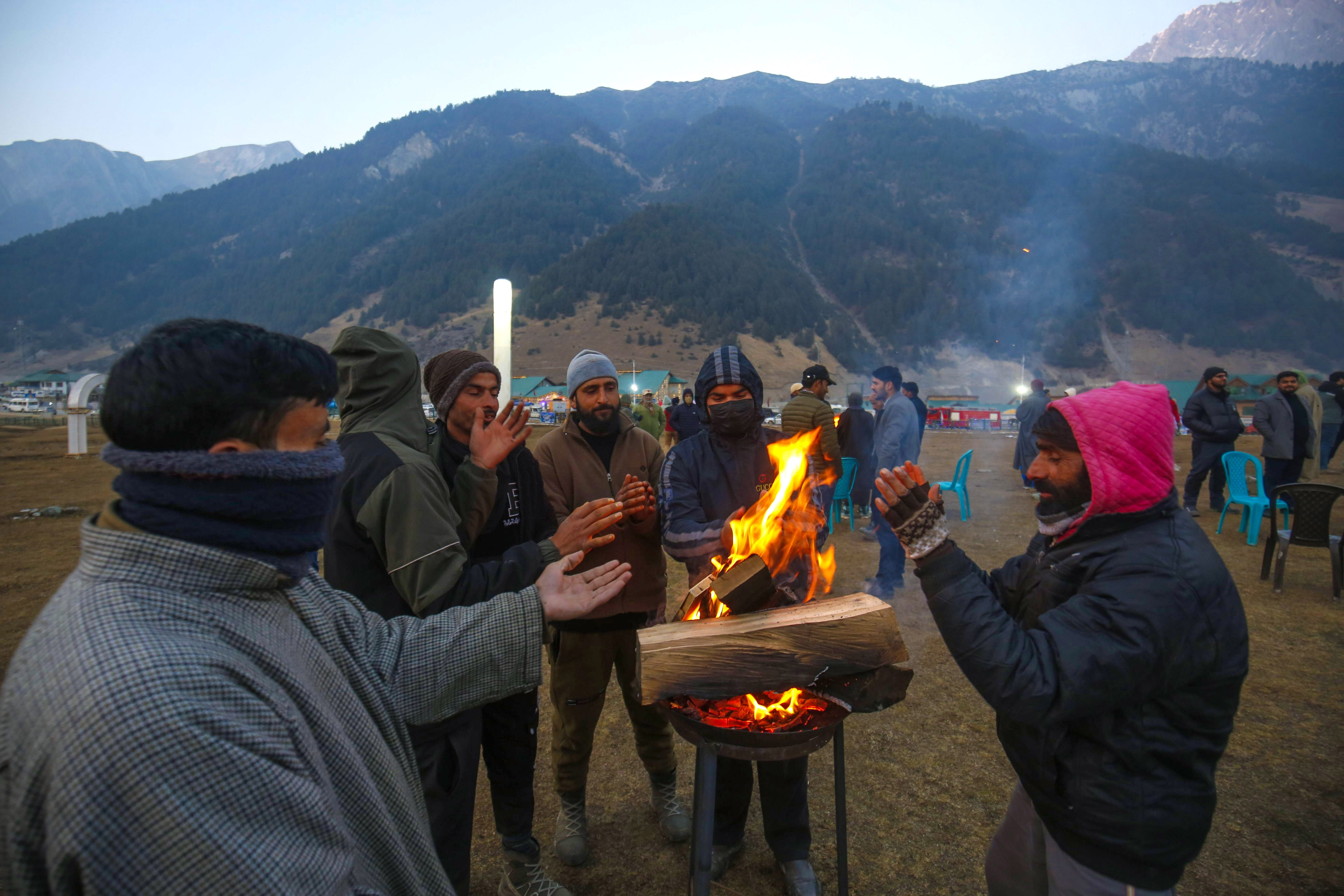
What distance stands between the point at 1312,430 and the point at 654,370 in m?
48.6

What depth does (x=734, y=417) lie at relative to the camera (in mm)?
3100

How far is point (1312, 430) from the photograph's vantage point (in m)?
8.55

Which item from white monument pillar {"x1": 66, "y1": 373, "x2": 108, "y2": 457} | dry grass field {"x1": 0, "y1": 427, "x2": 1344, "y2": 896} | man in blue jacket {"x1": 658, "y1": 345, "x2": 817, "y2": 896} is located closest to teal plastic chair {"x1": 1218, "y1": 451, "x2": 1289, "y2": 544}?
dry grass field {"x1": 0, "y1": 427, "x2": 1344, "y2": 896}

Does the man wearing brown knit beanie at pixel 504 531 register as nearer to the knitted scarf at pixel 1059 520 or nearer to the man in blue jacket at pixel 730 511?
the man in blue jacket at pixel 730 511

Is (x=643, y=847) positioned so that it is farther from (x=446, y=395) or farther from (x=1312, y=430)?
(x=1312, y=430)

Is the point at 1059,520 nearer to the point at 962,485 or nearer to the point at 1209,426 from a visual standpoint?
the point at 962,485

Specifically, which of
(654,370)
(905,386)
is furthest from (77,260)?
(905,386)

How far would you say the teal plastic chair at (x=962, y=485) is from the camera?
29.9 ft

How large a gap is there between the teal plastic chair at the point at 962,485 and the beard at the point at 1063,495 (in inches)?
285

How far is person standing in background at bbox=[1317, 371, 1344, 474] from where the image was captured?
11156 millimetres

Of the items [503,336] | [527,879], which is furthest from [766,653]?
[503,336]

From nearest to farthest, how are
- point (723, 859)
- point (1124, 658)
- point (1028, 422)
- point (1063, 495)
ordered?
1. point (1124, 658)
2. point (1063, 495)
3. point (723, 859)
4. point (1028, 422)

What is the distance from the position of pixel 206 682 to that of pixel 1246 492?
10.9 metres

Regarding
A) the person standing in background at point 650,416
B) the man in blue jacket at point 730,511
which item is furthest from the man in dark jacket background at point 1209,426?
the man in blue jacket at point 730,511
